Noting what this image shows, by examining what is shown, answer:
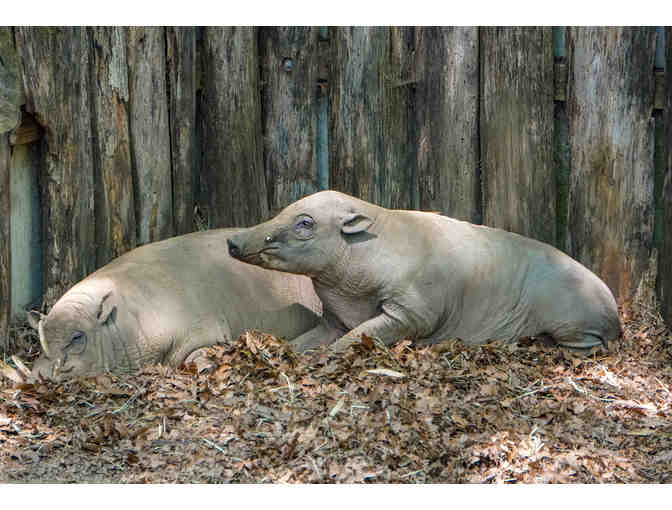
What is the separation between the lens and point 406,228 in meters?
8.05

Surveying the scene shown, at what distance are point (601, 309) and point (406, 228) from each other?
1458 mm

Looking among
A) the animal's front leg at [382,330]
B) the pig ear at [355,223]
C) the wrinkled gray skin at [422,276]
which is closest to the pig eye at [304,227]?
the wrinkled gray skin at [422,276]

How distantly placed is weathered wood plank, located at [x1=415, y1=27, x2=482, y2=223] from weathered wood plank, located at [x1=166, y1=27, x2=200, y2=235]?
1683 mm

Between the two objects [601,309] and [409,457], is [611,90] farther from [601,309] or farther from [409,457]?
[409,457]

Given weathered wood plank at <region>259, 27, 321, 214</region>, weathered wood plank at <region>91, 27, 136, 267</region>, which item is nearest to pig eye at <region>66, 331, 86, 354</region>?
weathered wood plank at <region>91, 27, 136, 267</region>

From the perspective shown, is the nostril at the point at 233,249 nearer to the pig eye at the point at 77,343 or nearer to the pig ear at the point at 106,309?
the pig ear at the point at 106,309

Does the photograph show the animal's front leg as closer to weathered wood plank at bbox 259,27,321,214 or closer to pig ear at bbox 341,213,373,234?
pig ear at bbox 341,213,373,234

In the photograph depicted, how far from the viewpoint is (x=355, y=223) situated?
7891 mm

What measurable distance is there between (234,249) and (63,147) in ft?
4.89

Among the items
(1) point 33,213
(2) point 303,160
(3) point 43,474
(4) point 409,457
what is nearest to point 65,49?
(1) point 33,213

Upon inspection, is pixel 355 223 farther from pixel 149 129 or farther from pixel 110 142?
pixel 110 142

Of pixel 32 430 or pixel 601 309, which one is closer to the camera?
pixel 32 430

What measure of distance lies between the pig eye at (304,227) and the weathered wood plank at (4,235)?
1.93m

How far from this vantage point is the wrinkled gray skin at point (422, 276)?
7824 millimetres
